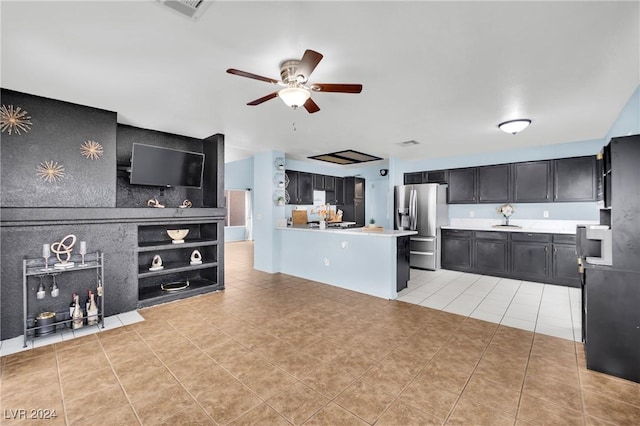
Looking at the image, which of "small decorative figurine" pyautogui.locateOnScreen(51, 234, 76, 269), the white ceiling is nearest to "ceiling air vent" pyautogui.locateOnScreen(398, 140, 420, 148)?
the white ceiling

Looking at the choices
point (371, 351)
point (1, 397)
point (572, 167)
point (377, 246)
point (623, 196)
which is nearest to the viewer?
point (1, 397)

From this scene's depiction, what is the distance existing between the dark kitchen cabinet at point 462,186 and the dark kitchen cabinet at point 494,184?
5.3 inches

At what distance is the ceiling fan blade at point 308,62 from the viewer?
1.79m

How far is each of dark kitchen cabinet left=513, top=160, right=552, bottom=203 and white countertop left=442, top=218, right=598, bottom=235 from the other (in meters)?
0.47

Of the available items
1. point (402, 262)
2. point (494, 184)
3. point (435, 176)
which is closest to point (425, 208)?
point (435, 176)

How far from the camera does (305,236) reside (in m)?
5.32

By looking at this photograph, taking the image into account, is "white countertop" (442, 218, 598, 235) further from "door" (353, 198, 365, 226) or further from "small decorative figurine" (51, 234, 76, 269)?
"small decorative figurine" (51, 234, 76, 269)

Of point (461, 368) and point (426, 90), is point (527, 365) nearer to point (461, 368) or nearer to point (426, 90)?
point (461, 368)

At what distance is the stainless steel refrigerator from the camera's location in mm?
5934

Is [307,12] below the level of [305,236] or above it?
above

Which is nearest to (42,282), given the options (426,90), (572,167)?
(426,90)

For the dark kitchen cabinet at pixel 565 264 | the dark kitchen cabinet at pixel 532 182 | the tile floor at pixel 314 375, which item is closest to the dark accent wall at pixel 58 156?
the tile floor at pixel 314 375

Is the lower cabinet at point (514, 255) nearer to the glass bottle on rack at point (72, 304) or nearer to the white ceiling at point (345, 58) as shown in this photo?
the white ceiling at point (345, 58)

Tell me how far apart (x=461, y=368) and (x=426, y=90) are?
2.59m
